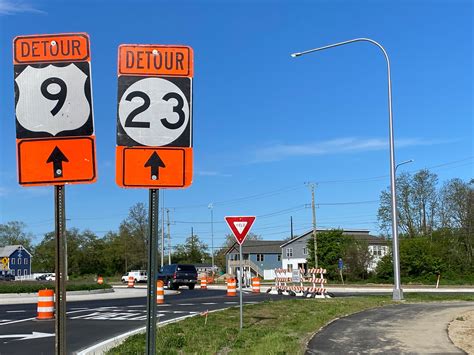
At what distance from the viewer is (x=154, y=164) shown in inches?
176

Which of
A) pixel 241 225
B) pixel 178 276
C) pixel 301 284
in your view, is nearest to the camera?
pixel 241 225

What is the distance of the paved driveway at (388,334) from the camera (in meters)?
10.1

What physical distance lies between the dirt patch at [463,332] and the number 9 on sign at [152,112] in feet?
25.2

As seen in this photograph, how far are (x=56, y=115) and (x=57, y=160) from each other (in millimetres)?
349

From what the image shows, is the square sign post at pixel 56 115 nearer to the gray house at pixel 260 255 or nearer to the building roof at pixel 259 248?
the gray house at pixel 260 255

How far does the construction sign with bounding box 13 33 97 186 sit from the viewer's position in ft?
13.8

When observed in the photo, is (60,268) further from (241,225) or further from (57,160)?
(241,225)

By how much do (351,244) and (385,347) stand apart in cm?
5666

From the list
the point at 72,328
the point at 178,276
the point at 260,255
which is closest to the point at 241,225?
the point at 72,328

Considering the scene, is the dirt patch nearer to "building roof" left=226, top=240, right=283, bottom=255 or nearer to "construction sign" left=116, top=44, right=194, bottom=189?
"construction sign" left=116, top=44, right=194, bottom=189

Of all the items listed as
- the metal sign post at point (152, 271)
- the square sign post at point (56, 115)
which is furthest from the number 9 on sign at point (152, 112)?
the metal sign post at point (152, 271)

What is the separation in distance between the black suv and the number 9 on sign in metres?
38.1

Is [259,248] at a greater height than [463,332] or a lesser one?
lesser

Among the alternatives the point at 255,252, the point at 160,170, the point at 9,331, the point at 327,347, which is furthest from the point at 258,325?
the point at 255,252
